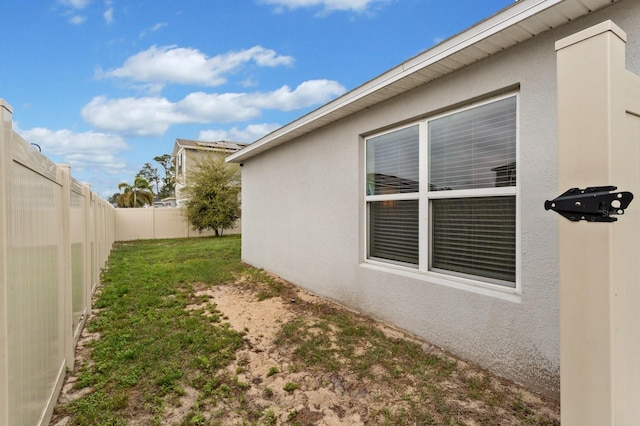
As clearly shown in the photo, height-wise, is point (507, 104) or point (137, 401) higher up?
point (507, 104)

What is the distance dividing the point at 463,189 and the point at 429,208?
18.0 inches

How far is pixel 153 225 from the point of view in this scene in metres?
17.8

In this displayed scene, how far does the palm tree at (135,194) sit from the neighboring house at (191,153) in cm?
287

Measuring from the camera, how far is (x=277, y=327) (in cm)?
408

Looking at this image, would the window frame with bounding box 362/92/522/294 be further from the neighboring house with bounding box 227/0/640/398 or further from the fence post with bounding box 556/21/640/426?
the fence post with bounding box 556/21/640/426

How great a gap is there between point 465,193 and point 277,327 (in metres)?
2.76

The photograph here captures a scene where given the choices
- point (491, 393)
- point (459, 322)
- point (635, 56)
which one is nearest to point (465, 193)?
point (459, 322)

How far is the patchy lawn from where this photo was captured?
7.70 feet

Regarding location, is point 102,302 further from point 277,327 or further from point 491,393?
point 491,393

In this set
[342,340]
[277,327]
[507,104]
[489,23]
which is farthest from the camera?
[277,327]

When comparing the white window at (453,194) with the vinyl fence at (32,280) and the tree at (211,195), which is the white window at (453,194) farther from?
the tree at (211,195)

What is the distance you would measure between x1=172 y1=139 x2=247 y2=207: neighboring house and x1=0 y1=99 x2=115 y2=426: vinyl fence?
15120 millimetres

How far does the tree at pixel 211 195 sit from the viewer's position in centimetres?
1662

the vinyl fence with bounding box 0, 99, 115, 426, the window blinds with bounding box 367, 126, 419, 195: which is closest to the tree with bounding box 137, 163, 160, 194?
the vinyl fence with bounding box 0, 99, 115, 426
